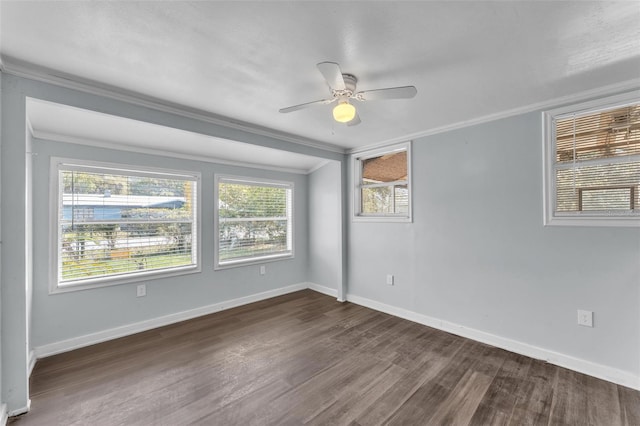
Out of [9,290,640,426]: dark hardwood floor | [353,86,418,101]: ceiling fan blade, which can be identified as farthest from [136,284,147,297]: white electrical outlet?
[353,86,418,101]: ceiling fan blade

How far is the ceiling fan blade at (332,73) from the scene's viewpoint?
151 cm

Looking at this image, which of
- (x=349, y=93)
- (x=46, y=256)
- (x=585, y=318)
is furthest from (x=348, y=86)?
(x=46, y=256)

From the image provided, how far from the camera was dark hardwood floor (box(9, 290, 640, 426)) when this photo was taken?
6.15ft

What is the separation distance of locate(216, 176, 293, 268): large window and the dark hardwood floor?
1.30 metres

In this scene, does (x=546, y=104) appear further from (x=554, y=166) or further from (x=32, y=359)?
(x=32, y=359)

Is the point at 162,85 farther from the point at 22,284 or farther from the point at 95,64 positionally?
the point at 22,284

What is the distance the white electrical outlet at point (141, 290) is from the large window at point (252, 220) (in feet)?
3.00

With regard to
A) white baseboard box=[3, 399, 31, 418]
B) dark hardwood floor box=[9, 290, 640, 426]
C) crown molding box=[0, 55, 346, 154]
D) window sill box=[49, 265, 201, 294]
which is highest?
crown molding box=[0, 55, 346, 154]

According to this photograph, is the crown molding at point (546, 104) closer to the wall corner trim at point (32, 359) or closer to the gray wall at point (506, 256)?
the gray wall at point (506, 256)

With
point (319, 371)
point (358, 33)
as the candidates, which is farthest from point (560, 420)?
point (358, 33)

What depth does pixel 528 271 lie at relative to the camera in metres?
2.66

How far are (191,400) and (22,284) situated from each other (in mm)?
1456

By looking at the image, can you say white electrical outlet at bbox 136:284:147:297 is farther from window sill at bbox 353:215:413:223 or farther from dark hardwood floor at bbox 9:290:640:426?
window sill at bbox 353:215:413:223

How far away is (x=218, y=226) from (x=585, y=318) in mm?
Answer: 4187
